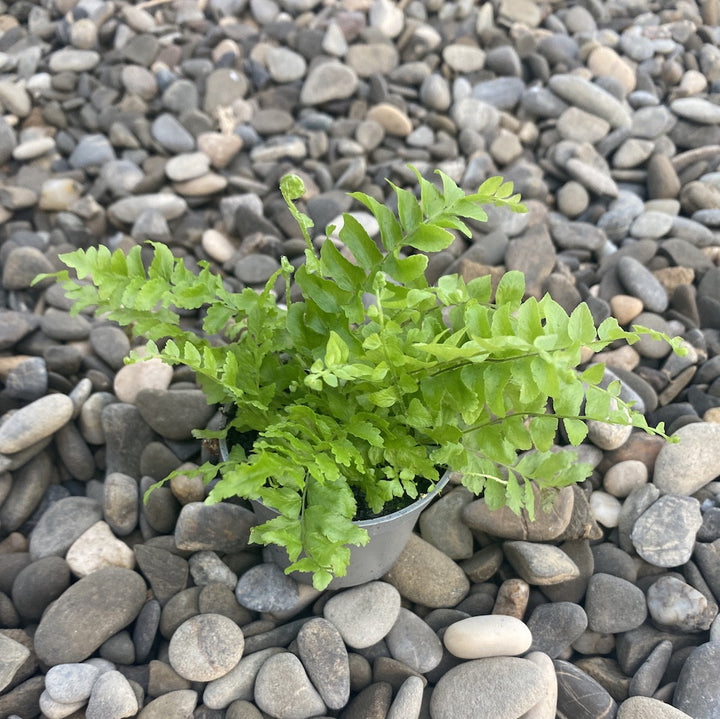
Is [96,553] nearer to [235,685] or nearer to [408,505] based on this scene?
[235,685]

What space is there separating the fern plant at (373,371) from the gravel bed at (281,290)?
15.5 inches

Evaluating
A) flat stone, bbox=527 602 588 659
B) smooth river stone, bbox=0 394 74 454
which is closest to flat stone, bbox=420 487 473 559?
flat stone, bbox=527 602 588 659

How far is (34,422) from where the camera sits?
1.83 metres

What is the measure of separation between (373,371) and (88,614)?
0.98m

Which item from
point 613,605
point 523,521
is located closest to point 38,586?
point 523,521

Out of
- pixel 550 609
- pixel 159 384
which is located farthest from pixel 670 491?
pixel 159 384

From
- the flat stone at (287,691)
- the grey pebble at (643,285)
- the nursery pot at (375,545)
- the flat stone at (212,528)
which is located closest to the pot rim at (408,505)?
the nursery pot at (375,545)

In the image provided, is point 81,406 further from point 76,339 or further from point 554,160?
point 554,160

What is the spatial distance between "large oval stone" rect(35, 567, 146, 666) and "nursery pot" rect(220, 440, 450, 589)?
0.34 metres

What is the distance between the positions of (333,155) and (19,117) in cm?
146

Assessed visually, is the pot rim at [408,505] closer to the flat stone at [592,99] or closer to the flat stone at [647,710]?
the flat stone at [647,710]

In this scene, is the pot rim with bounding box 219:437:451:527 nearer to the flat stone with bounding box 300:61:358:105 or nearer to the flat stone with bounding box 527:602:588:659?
the flat stone with bounding box 527:602:588:659

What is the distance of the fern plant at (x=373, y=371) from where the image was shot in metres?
1.10

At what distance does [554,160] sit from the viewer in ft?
9.82
